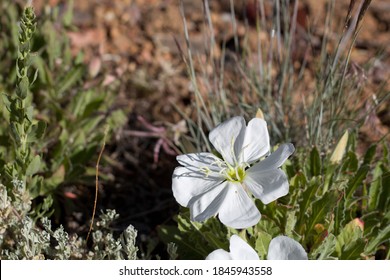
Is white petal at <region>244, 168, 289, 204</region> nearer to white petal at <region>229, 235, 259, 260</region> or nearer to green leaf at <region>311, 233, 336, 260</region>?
white petal at <region>229, 235, 259, 260</region>

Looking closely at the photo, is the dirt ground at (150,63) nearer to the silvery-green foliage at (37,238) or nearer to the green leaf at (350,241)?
the silvery-green foliage at (37,238)

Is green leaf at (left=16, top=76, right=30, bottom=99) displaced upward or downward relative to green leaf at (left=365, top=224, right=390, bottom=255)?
upward

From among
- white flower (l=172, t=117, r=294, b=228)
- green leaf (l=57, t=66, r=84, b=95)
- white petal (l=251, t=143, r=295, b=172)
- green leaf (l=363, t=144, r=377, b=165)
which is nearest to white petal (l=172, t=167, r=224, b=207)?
white flower (l=172, t=117, r=294, b=228)

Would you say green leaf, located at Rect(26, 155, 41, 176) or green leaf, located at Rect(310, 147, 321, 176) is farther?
green leaf, located at Rect(310, 147, 321, 176)

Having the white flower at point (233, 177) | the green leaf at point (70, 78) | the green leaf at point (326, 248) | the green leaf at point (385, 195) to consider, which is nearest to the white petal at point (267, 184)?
the white flower at point (233, 177)

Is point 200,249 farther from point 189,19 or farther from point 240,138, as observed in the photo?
point 189,19
